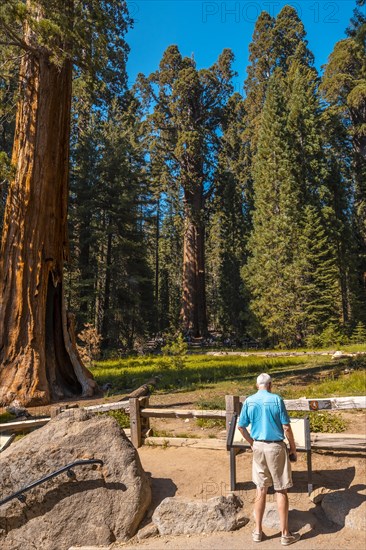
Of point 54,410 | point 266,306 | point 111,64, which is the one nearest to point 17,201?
point 54,410

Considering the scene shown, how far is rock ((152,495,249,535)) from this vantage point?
526 cm

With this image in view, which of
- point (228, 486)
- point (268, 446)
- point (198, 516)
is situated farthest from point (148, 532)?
point (268, 446)

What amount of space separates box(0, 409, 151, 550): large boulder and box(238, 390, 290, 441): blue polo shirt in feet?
5.84

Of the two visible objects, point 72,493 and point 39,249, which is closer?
point 72,493

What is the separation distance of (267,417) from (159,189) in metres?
33.2

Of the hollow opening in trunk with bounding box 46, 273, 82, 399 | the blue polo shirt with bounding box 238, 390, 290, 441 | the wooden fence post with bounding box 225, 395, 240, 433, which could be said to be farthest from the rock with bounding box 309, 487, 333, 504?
the hollow opening in trunk with bounding box 46, 273, 82, 399

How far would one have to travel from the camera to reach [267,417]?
498 centimetres

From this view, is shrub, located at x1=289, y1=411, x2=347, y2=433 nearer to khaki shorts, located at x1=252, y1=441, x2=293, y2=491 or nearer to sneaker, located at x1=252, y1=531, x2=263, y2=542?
khaki shorts, located at x1=252, y1=441, x2=293, y2=491

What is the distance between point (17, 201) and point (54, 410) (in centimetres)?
626

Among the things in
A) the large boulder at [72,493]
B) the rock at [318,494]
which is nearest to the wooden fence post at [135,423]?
the large boulder at [72,493]

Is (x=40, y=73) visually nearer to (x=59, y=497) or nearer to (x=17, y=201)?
(x=17, y=201)

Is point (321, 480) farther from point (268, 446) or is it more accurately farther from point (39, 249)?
point (39, 249)

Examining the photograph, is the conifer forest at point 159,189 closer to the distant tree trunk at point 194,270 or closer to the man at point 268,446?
the distant tree trunk at point 194,270

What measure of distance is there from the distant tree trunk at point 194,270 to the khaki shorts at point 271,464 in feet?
97.6
